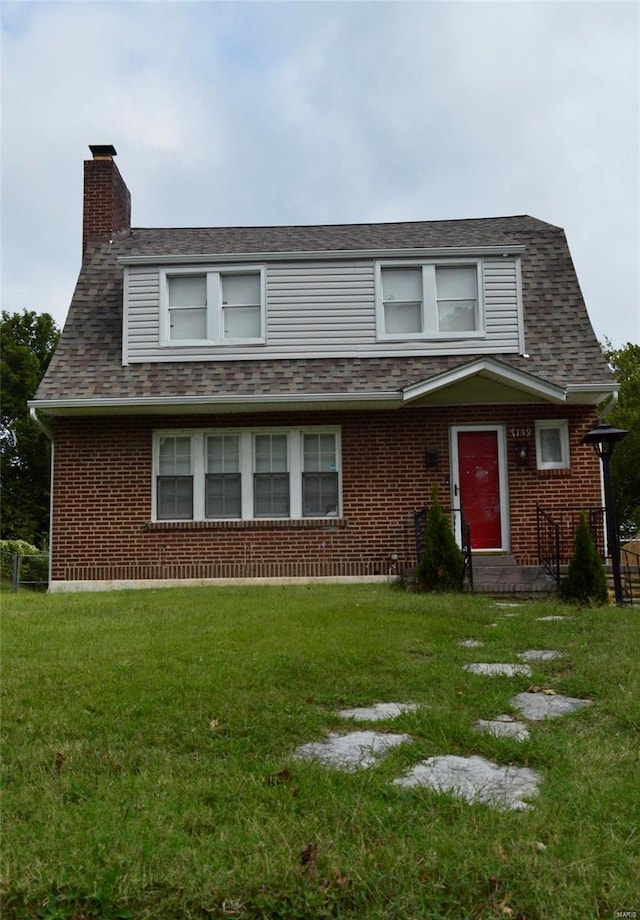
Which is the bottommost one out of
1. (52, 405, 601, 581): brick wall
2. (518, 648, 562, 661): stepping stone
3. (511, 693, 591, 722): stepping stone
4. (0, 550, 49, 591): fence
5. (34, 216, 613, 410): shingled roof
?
(511, 693, 591, 722): stepping stone

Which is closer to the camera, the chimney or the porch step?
the porch step

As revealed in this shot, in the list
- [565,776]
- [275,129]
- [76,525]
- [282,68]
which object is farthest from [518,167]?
[565,776]

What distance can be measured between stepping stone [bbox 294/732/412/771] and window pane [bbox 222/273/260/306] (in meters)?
10.3

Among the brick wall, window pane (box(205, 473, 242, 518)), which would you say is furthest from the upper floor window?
window pane (box(205, 473, 242, 518))

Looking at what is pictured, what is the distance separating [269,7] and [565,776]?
8968 mm

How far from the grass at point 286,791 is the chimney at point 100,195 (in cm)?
1083

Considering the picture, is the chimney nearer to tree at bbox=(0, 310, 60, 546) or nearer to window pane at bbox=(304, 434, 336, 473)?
window pane at bbox=(304, 434, 336, 473)

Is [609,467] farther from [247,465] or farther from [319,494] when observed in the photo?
[247,465]

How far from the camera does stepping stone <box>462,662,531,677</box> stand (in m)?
5.27

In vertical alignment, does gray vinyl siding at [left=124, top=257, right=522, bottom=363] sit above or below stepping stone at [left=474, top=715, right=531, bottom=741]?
above

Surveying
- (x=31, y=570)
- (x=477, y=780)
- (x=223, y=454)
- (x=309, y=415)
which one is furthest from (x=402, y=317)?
(x=477, y=780)

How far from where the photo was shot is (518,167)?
16.7 m

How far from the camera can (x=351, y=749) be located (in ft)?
12.1

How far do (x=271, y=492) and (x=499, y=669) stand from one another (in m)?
7.60
